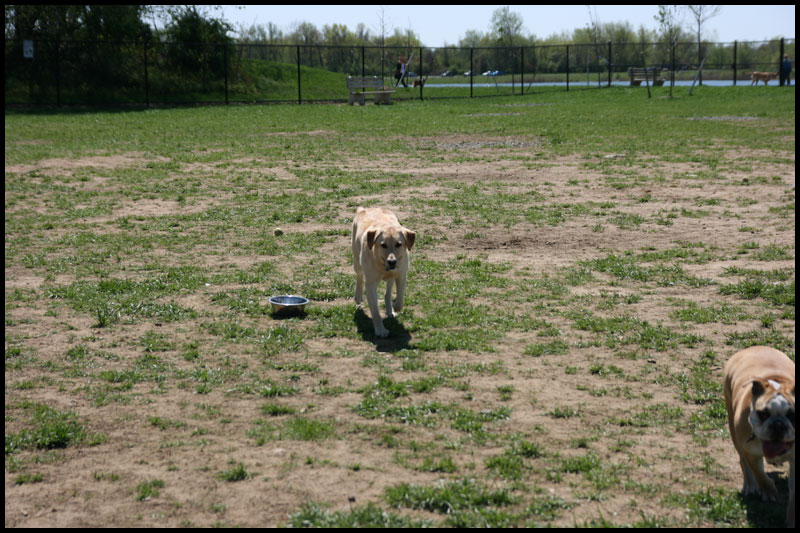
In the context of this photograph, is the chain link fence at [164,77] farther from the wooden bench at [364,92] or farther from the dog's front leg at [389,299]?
the dog's front leg at [389,299]

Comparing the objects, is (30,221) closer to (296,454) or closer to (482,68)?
(296,454)

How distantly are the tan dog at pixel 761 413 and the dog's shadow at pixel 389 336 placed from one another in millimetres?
2867

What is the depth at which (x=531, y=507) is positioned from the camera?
3883 mm

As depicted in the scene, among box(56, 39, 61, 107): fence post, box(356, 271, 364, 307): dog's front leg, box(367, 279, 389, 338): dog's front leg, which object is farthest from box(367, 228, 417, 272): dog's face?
box(56, 39, 61, 107): fence post

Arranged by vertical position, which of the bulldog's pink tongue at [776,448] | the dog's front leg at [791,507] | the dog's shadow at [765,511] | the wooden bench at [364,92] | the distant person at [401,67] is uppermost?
the distant person at [401,67]

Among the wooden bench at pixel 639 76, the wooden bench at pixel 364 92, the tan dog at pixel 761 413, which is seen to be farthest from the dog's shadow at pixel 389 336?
the wooden bench at pixel 639 76

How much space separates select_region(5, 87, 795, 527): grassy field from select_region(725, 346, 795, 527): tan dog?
18 centimetres

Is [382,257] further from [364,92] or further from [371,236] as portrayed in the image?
[364,92]

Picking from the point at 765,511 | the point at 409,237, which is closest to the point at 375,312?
the point at 409,237

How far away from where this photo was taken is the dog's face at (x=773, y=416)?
3.38 m

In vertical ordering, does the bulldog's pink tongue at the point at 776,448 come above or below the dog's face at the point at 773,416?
below

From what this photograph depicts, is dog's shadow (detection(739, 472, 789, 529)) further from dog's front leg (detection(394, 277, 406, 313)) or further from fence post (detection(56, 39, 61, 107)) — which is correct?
fence post (detection(56, 39, 61, 107))

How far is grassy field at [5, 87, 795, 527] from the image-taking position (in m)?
4.09

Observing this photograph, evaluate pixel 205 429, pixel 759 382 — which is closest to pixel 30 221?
pixel 205 429
